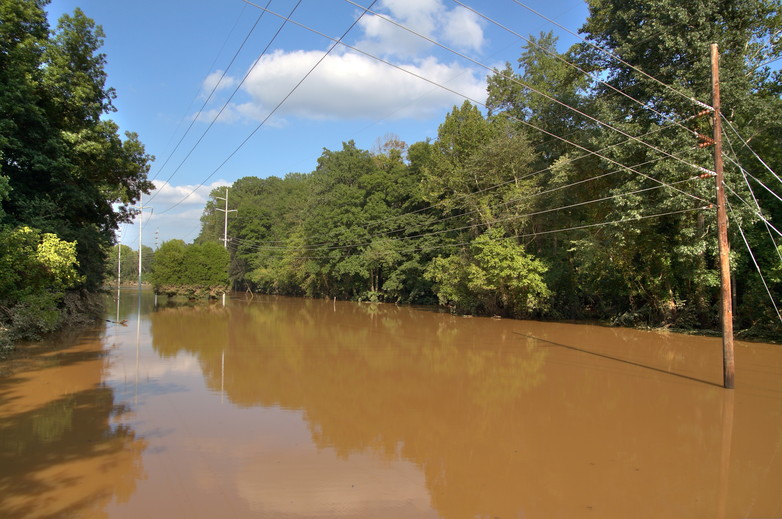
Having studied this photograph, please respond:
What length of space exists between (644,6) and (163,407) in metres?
20.4

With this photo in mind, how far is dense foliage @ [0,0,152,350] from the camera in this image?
13.4 metres

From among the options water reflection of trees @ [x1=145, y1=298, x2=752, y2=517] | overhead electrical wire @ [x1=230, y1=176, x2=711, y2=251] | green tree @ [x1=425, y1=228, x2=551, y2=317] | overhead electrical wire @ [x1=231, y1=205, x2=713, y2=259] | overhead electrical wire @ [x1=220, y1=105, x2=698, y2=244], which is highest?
overhead electrical wire @ [x1=220, y1=105, x2=698, y2=244]

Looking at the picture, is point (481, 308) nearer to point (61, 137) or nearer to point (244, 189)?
point (61, 137)

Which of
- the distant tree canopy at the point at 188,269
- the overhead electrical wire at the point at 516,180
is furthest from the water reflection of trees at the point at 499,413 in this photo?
the distant tree canopy at the point at 188,269

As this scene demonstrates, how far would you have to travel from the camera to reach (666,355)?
13719 millimetres

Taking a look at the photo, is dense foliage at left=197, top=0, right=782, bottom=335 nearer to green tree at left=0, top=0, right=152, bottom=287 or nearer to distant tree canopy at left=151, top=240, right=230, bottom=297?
distant tree canopy at left=151, top=240, right=230, bottom=297

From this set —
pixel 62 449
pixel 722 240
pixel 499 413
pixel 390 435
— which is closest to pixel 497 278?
pixel 722 240

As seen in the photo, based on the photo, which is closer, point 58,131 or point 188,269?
point 58,131

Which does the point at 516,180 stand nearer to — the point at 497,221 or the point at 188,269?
the point at 497,221

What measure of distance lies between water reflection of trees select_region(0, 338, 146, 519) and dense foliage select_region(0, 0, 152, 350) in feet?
14.5

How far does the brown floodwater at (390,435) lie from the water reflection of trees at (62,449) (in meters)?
0.03

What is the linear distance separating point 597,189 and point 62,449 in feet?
68.7

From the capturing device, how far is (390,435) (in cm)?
702

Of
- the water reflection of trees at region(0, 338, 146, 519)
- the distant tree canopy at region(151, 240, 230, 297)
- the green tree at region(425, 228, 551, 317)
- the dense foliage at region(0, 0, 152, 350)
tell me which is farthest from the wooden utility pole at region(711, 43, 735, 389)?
the distant tree canopy at region(151, 240, 230, 297)
